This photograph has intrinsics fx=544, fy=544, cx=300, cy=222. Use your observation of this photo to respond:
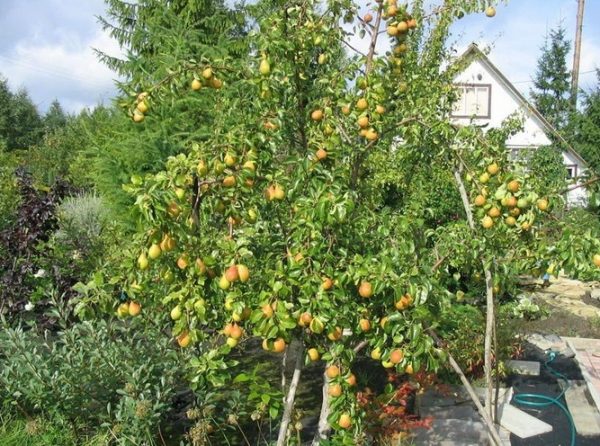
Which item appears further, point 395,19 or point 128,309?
point 395,19

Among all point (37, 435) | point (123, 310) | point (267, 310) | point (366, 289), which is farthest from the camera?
point (37, 435)

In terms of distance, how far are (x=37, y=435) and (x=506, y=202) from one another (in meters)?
3.06

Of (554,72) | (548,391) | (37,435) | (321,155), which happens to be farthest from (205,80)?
(554,72)

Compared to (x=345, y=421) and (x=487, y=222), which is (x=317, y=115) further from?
(x=345, y=421)

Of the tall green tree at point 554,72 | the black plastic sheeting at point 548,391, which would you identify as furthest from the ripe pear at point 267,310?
the tall green tree at point 554,72

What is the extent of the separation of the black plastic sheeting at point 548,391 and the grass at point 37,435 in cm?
302

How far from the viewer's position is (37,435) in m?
3.37

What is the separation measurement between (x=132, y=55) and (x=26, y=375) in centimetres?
958

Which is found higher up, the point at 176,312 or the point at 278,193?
the point at 278,193

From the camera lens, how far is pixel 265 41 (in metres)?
2.55

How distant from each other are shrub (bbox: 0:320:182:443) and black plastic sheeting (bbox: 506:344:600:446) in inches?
102

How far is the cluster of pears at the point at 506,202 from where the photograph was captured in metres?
2.43

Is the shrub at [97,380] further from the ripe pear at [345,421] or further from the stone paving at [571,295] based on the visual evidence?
the stone paving at [571,295]

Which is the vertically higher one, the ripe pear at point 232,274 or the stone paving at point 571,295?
the ripe pear at point 232,274
